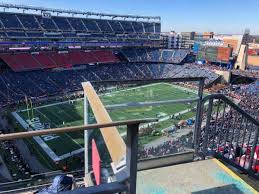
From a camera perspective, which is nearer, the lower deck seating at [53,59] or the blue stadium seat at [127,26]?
the lower deck seating at [53,59]

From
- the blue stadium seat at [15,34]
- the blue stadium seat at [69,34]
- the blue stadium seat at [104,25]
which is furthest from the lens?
the blue stadium seat at [104,25]

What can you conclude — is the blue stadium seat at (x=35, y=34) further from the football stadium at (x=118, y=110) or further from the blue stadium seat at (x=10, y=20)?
the blue stadium seat at (x=10, y=20)

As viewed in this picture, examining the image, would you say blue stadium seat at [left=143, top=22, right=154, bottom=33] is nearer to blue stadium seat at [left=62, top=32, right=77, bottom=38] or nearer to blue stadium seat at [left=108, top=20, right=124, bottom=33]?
blue stadium seat at [left=108, top=20, right=124, bottom=33]

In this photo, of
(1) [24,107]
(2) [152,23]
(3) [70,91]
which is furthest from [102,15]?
(1) [24,107]

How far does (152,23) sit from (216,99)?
6004 cm

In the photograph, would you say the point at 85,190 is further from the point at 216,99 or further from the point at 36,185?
the point at 216,99

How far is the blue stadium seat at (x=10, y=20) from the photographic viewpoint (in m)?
41.4

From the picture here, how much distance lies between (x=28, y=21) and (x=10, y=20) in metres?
2.84

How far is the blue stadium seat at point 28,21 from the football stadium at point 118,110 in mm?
163

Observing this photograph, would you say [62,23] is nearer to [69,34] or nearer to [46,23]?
[69,34]

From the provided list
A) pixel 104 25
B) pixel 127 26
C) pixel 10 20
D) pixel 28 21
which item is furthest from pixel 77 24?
pixel 10 20

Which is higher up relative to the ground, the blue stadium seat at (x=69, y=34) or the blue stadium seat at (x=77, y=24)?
the blue stadium seat at (x=77, y=24)

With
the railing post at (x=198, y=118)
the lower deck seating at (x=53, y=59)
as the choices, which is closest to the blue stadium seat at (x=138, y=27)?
the lower deck seating at (x=53, y=59)

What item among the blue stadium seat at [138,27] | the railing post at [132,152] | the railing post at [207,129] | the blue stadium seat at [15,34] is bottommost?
the railing post at [207,129]
